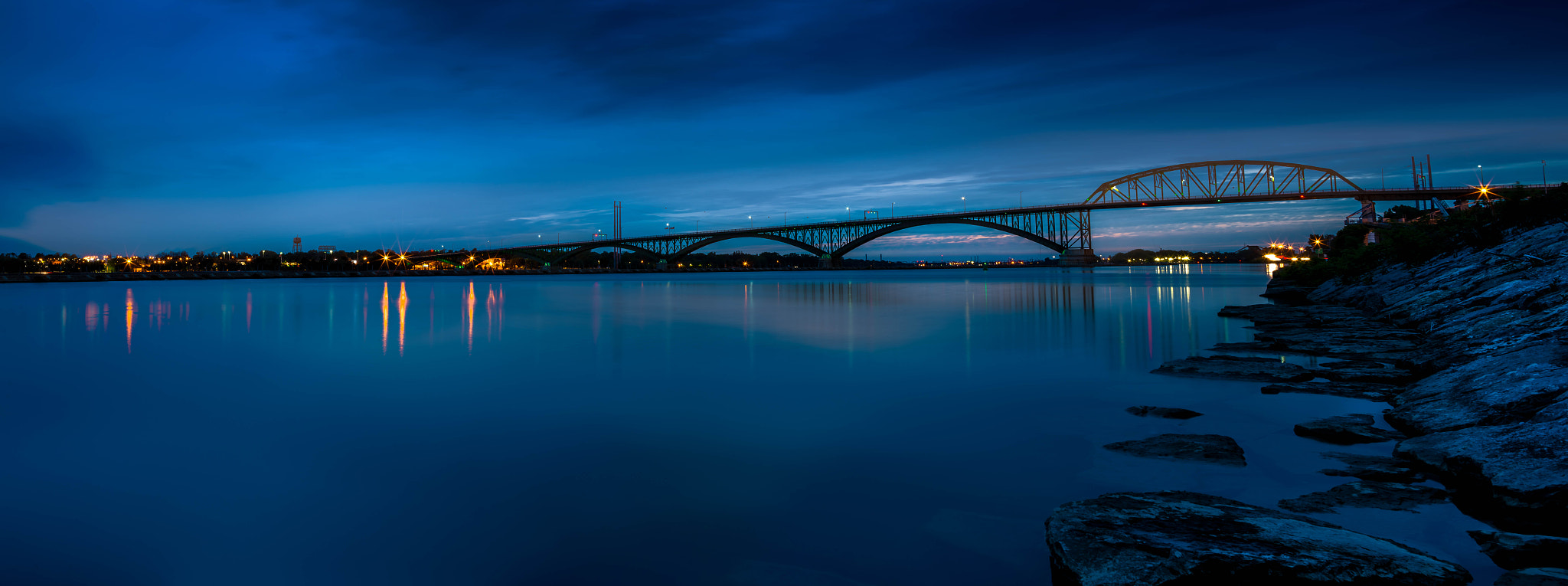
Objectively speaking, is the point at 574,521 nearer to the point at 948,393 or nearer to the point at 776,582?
the point at 776,582

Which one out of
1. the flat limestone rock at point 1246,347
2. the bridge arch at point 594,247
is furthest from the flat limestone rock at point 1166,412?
the bridge arch at point 594,247

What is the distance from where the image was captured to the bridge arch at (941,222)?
85.0m

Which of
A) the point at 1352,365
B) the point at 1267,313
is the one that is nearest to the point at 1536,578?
the point at 1352,365

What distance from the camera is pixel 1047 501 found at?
3.91 meters

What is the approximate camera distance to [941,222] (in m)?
91.7

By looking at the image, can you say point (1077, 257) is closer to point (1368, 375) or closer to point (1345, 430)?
point (1368, 375)

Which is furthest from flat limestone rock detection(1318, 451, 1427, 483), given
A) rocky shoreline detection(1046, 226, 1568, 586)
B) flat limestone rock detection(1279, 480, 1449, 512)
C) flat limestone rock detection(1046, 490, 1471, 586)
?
flat limestone rock detection(1046, 490, 1471, 586)

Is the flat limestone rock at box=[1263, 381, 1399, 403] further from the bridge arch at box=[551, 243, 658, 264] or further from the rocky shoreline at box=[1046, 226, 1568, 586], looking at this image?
the bridge arch at box=[551, 243, 658, 264]

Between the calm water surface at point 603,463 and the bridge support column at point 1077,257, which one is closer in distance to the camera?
the calm water surface at point 603,463

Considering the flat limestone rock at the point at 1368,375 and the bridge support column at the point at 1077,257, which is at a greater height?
the bridge support column at the point at 1077,257

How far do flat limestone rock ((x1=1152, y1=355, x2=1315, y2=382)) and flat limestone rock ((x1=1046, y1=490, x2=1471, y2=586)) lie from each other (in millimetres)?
4661

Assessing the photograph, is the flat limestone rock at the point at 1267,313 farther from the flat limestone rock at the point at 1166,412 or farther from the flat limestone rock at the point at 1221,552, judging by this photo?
the flat limestone rock at the point at 1221,552

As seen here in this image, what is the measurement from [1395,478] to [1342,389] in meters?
3.01

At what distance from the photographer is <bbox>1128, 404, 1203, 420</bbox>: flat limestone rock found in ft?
18.9
